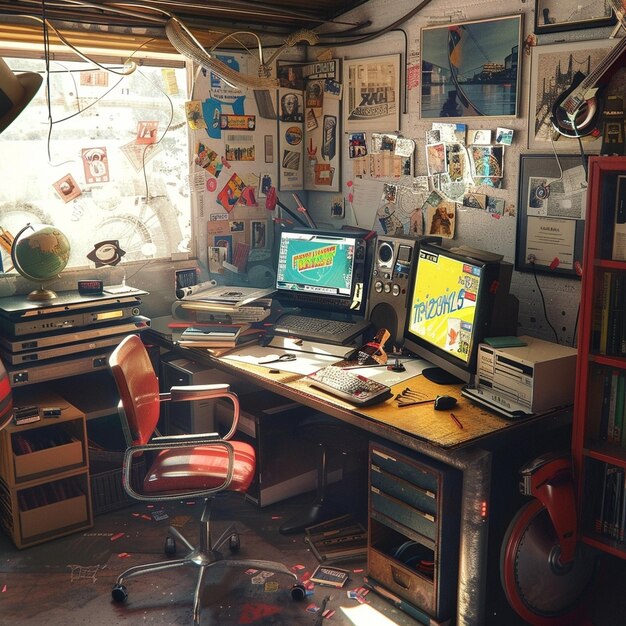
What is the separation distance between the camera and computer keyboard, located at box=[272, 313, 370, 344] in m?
3.61

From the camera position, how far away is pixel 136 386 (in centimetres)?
297

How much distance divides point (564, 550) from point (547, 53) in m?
1.93

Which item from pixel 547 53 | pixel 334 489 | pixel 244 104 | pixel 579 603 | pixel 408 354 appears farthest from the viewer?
pixel 244 104

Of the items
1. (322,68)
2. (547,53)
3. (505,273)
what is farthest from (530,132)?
(322,68)

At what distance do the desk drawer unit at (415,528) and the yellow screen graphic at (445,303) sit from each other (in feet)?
1.77

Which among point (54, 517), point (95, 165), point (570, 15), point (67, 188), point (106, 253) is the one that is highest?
point (570, 15)

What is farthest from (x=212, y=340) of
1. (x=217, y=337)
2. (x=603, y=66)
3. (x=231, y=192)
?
(x=603, y=66)

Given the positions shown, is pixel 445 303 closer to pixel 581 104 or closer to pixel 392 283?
pixel 392 283

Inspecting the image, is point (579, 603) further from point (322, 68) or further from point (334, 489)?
point (322, 68)

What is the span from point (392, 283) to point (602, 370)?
3.54ft

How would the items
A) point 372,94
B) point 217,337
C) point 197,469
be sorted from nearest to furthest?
point 197,469 → point 217,337 → point 372,94

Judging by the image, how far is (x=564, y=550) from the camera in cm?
274

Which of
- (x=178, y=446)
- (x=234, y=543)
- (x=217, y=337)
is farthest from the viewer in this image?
(x=217, y=337)

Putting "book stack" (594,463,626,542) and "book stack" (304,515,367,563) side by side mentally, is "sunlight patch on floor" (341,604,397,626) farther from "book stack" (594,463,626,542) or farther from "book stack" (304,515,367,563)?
"book stack" (594,463,626,542)
